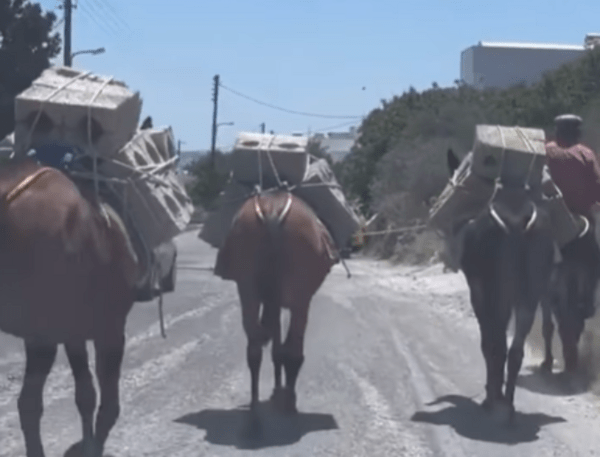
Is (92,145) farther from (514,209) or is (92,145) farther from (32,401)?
(514,209)

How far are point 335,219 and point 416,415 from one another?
78.5 inches

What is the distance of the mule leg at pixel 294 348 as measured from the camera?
11.4m

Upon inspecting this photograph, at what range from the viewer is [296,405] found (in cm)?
1205

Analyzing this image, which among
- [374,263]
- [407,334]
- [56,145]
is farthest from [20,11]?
[56,145]

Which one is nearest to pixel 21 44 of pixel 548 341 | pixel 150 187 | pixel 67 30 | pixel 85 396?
pixel 67 30

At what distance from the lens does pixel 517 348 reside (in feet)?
37.6

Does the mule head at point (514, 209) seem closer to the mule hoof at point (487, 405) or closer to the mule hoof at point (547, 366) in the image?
the mule hoof at point (487, 405)

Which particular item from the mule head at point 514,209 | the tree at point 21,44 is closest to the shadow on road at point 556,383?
the mule head at point 514,209

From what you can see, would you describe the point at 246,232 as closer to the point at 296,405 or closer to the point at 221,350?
the point at 296,405

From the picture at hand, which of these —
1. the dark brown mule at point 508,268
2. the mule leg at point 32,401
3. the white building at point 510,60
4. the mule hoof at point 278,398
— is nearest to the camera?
the mule leg at point 32,401

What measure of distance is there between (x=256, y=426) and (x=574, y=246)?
449 centimetres

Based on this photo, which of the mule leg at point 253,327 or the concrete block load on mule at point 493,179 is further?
the concrete block load on mule at point 493,179

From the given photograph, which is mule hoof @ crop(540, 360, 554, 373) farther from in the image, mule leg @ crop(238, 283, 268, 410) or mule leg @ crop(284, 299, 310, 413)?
mule leg @ crop(238, 283, 268, 410)

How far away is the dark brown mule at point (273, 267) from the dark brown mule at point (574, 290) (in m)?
3.48
